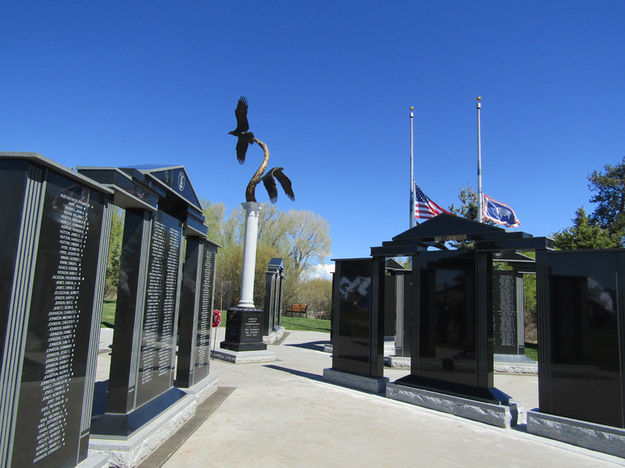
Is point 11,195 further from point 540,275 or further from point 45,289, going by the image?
point 540,275

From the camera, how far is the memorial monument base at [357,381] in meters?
7.85

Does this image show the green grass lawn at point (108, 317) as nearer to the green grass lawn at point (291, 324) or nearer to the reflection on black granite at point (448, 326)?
the green grass lawn at point (291, 324)

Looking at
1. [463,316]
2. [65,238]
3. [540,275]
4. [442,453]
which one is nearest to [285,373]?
[463,316]

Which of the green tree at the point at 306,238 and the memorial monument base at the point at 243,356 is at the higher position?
the green tree at the point at 306,238

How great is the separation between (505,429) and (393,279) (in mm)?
8854

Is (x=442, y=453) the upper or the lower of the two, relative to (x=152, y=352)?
lower

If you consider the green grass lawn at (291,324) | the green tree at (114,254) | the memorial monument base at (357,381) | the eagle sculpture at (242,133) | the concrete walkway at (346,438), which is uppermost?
the eagle sculpture at (242,133)

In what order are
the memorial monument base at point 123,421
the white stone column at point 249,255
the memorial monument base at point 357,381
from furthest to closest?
the white stone column at point 249,255
the memorial monument base at point 357,381
the memorial monument base at point 123,421

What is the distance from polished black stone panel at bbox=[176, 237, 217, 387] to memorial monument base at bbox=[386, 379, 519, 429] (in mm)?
3636

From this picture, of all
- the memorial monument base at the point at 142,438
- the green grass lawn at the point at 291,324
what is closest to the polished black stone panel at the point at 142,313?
the memorial monument base at the point at 142,438

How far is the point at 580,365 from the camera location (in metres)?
5.40

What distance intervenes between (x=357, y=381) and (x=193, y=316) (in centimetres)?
367

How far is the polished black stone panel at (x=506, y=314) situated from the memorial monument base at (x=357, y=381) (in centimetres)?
591

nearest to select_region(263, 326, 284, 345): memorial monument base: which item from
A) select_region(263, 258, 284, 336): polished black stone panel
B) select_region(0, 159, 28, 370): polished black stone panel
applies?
select_region(263, 258, 284, 336): polished black stone panel
